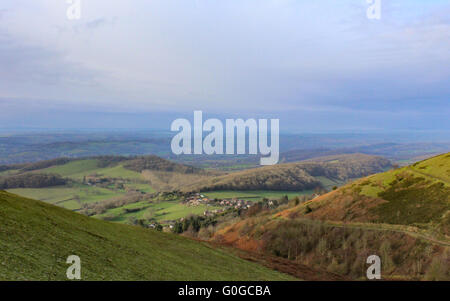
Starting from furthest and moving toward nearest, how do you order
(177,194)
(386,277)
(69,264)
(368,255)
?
(177,194) < (368,255) < (386,277) < (69,264)

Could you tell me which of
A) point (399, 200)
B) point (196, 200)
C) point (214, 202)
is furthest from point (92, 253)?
point (214, 202)

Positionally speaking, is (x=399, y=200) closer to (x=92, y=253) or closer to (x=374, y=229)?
A: (x=374, y=229)

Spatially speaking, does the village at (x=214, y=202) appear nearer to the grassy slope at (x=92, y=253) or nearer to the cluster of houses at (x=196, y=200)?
the cluster of houses at (x=196, y=200)

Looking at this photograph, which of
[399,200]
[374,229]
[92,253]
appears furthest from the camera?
[399,200]

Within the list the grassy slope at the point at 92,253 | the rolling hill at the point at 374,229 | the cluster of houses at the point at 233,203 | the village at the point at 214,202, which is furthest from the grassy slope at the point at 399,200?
the cluster of houses at the point at 233,203

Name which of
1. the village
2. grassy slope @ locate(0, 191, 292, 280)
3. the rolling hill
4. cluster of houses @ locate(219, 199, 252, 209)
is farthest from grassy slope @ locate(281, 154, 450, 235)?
cluster of houses @ locate(219, 199, 252, 209)

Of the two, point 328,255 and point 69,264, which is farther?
point 328,255

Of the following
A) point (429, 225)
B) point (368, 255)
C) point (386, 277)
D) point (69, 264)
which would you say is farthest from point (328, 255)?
point (69, 264)
